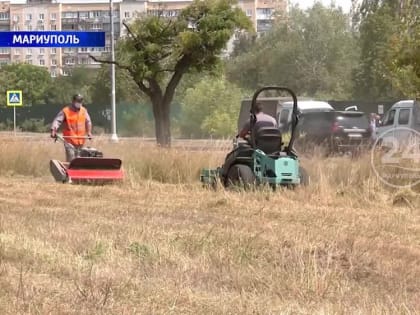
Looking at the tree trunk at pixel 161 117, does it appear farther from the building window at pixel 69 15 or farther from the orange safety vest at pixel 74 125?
the building window at pixel 69 15

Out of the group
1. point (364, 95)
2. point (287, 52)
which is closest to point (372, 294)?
point (364, 95)

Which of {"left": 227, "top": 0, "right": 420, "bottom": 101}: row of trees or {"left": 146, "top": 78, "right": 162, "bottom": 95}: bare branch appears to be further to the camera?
{"left": 227, "top": 0, "right": 420, "bottom": 101}: row of trees

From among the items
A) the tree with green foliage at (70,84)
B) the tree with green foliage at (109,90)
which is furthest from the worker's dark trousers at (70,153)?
the tree with green foliage at (70,84)

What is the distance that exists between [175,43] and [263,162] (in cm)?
1221

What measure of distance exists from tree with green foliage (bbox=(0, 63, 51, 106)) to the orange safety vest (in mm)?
61327

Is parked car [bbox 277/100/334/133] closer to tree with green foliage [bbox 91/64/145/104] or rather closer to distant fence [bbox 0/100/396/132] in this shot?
distant fence [bbox 0/100/396/132]

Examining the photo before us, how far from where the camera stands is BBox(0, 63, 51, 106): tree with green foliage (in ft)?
247

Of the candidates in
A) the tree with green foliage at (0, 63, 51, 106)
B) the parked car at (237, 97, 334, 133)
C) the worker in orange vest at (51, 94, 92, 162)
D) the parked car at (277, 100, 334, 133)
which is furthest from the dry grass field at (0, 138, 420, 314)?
the tree with green foliage at (0, 63, 51, 106)

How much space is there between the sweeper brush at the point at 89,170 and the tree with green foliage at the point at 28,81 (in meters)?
62.2

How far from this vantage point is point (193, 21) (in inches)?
952

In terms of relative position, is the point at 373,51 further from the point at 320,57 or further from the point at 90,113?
the point at 90,113

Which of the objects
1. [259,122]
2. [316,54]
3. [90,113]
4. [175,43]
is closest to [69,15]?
[316,54]

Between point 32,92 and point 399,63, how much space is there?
65282mm

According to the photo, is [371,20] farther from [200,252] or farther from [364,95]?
[200,252]
